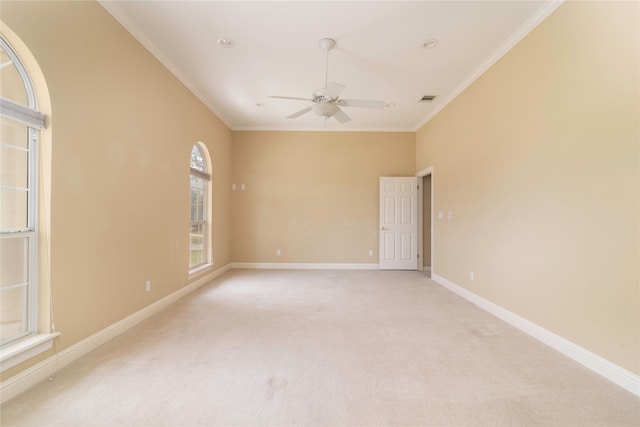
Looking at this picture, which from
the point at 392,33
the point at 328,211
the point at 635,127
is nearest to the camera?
the point at 635,127

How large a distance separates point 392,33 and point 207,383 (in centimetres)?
352

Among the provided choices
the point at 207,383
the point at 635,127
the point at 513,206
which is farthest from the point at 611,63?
the point at 207,383

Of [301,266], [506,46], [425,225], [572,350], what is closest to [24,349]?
[572,350]

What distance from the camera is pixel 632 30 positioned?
1.80m

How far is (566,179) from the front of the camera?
89.2 inches

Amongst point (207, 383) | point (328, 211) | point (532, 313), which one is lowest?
point (207, 383)

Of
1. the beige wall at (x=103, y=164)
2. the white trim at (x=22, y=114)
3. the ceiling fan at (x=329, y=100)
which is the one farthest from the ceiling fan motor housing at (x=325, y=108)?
the white trim at (x=22, y=114)

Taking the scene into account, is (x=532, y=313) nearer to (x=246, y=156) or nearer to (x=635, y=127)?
(x=635, y=127)

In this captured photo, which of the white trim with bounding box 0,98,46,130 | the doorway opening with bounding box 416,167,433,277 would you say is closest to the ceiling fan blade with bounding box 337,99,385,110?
the white trim with bounding box 0,98,46,130

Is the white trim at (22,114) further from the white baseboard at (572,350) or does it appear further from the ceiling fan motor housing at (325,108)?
the white baseboard at (572,350)

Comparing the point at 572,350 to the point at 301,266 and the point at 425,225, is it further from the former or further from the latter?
the point at 301,266

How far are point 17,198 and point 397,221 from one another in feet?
18.0

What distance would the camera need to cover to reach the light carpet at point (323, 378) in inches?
61.1

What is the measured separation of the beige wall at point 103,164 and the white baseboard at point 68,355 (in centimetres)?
6
